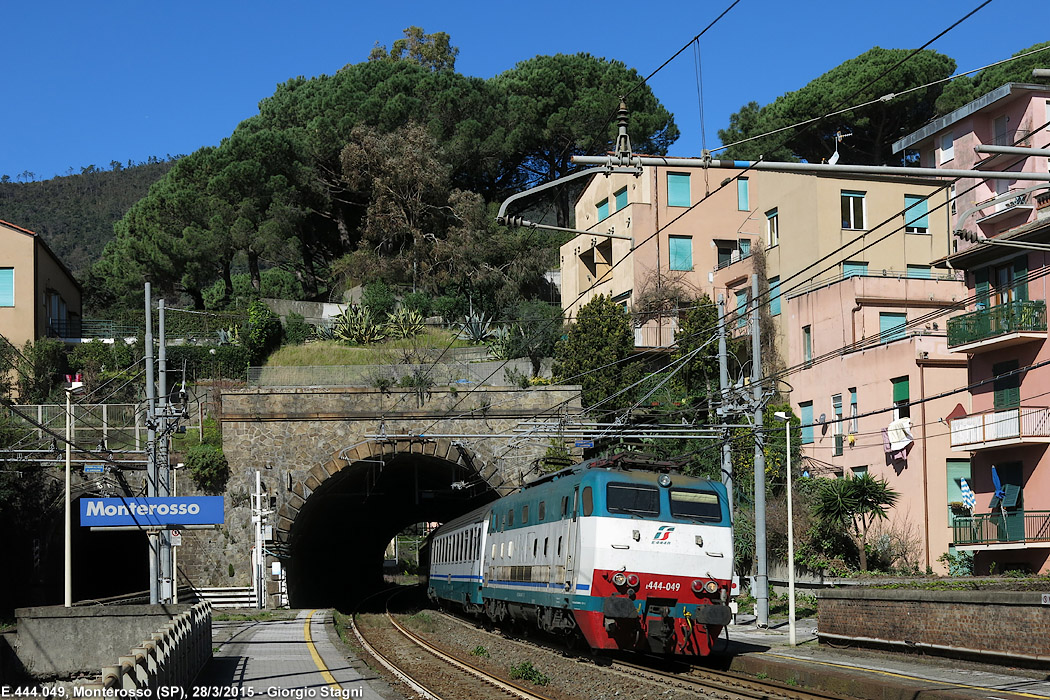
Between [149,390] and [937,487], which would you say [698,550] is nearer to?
[149,390]

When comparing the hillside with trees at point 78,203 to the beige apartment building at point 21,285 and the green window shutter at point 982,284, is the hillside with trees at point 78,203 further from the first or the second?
the green window shutter at point 982,284

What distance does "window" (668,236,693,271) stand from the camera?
161 feet

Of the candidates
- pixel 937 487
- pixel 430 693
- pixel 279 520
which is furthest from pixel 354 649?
pixel 937 487

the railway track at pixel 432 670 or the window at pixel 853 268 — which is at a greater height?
the window at pixel 853 268

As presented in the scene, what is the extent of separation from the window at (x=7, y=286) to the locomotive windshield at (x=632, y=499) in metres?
38.0

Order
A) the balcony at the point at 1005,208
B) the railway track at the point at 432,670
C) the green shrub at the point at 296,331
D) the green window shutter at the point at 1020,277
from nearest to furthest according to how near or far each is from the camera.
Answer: the railway track at the point at 432,670, the green window shutter at the point at 1020,277, the balcony at the point at 1005,208, the green shrub at the point at 296,331

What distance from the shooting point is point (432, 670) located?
20938 millimetres

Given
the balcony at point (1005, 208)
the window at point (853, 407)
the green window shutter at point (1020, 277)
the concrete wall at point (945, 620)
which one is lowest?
the concrete wall at point (945, 620)

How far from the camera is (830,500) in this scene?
101 ft

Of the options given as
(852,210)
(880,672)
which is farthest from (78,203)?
(880,672)

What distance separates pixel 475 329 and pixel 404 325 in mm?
3390

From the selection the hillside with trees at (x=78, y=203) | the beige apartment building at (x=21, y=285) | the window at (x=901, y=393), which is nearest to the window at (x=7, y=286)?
the beige apartment building at (x=21, y=285)

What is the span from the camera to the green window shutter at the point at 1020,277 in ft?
95.8

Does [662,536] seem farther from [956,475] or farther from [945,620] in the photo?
[956,475]
